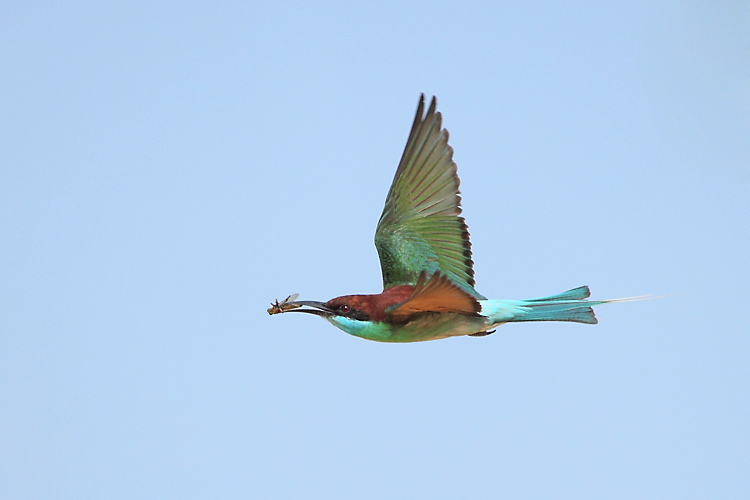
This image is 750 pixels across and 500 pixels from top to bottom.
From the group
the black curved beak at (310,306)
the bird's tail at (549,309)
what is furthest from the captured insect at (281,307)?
the bird's tail at (549,309)

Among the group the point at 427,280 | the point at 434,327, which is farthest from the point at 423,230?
the point at 434,327

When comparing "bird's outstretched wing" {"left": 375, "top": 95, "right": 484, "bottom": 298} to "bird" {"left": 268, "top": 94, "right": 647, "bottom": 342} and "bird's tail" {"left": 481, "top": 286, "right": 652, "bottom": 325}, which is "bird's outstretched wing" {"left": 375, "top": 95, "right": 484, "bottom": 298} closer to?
"bird" {"left": 268, "top": 94, "right": 647, "bottom": 342}

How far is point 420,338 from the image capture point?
10.1 ft

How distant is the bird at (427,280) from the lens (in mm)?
2945

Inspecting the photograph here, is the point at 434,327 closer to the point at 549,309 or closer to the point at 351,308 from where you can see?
the point at 351,308

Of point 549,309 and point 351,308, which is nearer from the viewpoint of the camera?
point 351,308

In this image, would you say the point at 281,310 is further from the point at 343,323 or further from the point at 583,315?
the point at 583,315

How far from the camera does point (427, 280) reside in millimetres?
3104

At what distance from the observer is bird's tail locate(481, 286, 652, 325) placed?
3.15m

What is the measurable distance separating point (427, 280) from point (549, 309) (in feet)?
1.74

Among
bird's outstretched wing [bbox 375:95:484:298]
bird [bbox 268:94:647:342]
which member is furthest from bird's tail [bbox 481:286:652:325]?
bird's outstretched wing [bbox 375:95:484:298]

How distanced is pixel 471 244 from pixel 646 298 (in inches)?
32.6

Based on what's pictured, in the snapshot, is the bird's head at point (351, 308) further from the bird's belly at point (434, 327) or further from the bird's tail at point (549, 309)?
the bird's tail at point (549, 309)

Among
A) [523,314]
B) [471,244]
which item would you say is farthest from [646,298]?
[471,244]
